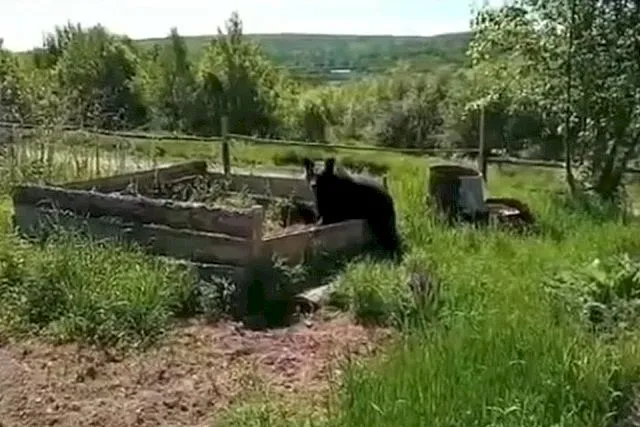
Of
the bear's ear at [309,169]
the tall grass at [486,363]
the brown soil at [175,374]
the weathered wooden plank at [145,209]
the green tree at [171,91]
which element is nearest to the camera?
the tall grass at [486,363]

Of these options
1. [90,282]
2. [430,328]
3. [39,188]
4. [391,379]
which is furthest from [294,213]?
[391,379]

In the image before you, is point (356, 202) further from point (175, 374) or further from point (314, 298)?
point (175, 374)

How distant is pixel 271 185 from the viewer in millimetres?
7293

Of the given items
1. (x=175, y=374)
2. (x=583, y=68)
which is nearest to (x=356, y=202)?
(x=175, y=374)

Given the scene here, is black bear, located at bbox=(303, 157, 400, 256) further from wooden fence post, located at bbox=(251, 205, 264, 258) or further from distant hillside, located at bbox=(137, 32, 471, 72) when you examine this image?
distant hillside, located at bbox=(137, 32, 471, 72)

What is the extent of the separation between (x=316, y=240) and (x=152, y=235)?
0.95 metres

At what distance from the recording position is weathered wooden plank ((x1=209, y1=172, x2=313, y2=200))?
7.15 metres

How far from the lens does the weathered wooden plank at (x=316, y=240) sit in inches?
211

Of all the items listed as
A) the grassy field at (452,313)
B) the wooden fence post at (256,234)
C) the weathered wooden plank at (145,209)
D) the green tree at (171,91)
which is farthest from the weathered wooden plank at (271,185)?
the green tree at (171,91)

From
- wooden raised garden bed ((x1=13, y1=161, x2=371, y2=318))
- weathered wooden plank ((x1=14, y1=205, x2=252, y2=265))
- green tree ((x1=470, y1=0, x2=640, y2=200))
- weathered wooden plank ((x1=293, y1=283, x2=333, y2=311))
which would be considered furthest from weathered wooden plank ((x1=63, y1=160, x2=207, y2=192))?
green tree ((x1=470, y1=0, x2=640, y2=200))

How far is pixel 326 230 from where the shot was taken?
5727 millimetres

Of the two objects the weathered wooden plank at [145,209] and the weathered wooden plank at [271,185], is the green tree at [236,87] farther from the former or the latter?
the weathered wooden plank at [145,209]

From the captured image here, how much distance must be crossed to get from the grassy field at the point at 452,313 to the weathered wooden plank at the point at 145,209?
33 cm

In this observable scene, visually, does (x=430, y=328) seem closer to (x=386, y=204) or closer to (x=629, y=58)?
(x=386, y=204)
